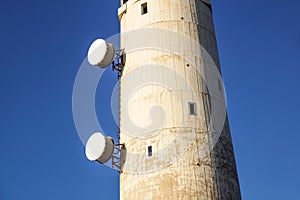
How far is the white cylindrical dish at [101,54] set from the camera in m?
23.9

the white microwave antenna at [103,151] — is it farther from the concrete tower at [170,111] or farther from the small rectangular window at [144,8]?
the small rectangular window at [144,8]

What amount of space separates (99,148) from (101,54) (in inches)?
209

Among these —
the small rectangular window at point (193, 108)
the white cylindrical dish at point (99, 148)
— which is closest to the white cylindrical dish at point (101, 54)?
the white cylindrical dish at point (99, 148)

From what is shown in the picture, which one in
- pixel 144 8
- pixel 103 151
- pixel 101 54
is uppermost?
pixel 144 8

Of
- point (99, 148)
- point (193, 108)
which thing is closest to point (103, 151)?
point (99, 148)

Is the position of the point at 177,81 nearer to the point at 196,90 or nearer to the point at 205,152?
the point at 196,90

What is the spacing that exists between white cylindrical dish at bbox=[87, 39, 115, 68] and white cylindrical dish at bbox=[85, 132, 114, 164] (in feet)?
13.8

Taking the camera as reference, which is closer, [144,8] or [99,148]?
[99,148]

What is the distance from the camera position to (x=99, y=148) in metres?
21.3

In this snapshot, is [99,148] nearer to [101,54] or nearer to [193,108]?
[193,108]

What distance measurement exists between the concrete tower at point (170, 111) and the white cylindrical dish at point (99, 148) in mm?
1049

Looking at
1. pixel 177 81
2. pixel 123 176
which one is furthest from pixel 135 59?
pixel 123 176

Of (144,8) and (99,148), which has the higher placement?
(144,8)

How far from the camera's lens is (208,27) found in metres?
26.2
